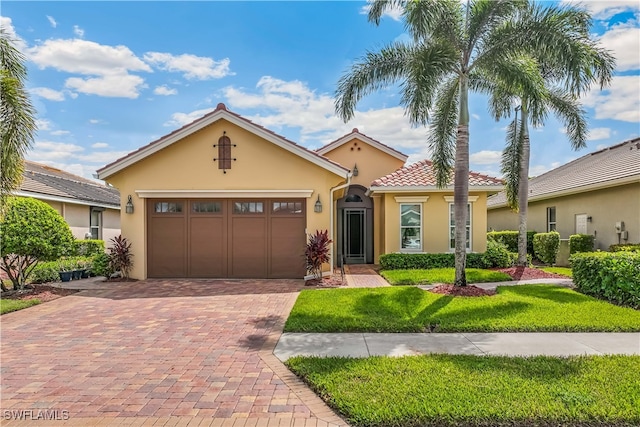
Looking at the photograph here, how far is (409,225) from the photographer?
52.9ft

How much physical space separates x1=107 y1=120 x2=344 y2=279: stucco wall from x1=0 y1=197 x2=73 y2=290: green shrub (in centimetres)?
238

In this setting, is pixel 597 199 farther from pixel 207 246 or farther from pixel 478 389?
pixel 207 246

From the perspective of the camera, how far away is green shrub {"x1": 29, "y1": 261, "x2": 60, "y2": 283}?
1242 centimetres

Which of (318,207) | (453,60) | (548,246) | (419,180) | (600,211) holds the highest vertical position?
(453,60)

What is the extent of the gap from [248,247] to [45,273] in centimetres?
678

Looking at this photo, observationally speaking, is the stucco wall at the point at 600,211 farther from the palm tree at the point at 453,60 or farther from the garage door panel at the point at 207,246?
the garage door panel at the point at 207,246

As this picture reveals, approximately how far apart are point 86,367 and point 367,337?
440cm

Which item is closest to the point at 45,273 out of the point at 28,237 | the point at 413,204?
the point at 28,237

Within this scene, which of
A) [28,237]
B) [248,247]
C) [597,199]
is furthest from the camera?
[597,199]

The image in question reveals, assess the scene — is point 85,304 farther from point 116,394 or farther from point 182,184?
point 116,394

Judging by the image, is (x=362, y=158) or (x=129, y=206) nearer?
(x=129, y=206)

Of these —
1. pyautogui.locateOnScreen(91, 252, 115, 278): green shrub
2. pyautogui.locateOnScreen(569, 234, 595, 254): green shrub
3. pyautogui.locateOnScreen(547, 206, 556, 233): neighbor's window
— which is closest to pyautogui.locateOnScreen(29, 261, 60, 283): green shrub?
pyautogui.locateOnScreen(91, 252, 115, 278): green shrub

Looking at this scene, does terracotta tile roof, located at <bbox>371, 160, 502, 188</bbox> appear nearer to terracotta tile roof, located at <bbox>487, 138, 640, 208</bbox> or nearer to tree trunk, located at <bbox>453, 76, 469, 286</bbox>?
terracotta tile roof, located at <bbox>487, 138, 640, 208</bbox>

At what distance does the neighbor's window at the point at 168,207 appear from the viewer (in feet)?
44.2
